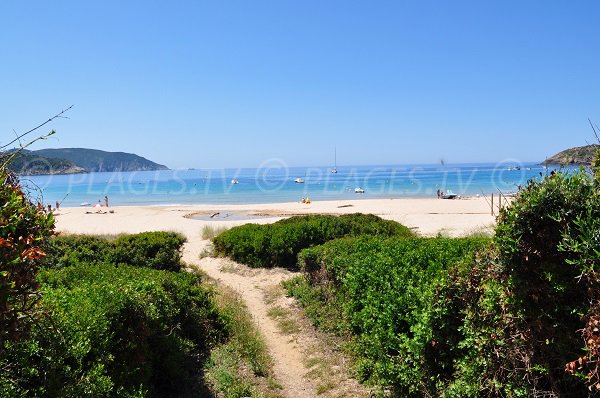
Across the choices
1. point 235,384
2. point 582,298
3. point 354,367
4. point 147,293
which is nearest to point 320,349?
point 354,367

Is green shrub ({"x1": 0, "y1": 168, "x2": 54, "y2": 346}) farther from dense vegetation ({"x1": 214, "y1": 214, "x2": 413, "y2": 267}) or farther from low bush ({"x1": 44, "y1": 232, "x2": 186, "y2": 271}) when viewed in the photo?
dense vegetation ({"x1": 214, "y1": 214, "x2": 413, "y2": 267})

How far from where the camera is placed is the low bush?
9.90 meters

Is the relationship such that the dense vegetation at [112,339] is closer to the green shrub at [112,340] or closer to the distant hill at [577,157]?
the green shrub at [112,340]

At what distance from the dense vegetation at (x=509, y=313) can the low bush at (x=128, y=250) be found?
670 centimetres

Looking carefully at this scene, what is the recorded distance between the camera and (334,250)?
29.3ft

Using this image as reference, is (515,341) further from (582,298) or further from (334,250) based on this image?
(334,250)

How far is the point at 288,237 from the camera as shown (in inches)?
531

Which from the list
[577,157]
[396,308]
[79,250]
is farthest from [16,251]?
[79,250]

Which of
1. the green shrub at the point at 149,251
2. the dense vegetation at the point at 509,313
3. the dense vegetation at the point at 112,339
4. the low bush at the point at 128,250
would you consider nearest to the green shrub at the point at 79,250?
the low bush at the point at 128,250

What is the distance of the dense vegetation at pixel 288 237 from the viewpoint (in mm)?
13453

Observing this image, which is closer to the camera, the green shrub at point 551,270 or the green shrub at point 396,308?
the green shrub at point 551,270

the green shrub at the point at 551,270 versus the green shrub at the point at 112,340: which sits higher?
the green shrub at the point at 551,270

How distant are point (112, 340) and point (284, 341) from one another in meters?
3.92

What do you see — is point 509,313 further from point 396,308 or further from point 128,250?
point 128,250
